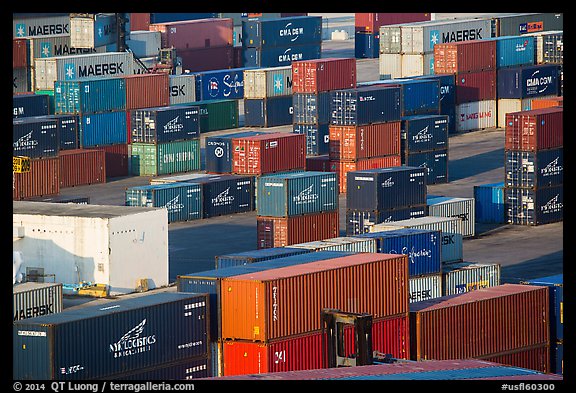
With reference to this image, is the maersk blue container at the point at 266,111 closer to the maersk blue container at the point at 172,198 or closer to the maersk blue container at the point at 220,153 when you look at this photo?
the maersk blue container at the point at 220,153

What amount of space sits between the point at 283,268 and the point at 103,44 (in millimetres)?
76857

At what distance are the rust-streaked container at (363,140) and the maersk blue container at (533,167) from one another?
1133cm

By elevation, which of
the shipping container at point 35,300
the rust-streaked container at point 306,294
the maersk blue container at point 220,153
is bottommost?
the shipping container at point 35,300

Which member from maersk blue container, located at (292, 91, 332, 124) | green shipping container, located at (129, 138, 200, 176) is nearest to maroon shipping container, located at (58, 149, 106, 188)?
green shipping container, located at (129, 138, 200, 176)

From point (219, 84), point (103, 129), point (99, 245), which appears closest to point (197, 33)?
point (219, 84)

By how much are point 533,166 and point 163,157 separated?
2841 centimetres

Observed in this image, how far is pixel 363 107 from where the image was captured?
288 ft

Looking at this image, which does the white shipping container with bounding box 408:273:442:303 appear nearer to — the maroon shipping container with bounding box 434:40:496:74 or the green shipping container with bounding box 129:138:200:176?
the green shipping container with bounding box 129:138:200:176

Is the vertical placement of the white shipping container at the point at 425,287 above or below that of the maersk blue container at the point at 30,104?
below

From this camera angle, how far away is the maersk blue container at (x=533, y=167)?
7931cm

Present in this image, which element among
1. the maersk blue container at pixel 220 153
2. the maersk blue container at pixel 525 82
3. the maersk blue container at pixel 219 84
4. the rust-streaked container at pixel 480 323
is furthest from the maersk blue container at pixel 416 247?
the maersk blue container at pixel 219 84

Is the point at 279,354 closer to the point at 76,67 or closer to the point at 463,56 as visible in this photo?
the point at 76,67

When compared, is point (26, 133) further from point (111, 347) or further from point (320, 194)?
point (111, 347)

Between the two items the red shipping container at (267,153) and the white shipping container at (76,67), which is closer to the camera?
the red shipping container at (267,153)
